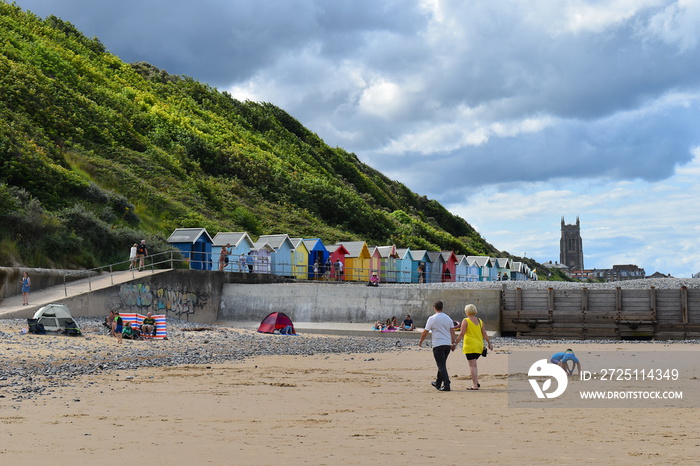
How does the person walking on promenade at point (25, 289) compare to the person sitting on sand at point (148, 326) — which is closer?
the person sitting on sand at point (148, 326)

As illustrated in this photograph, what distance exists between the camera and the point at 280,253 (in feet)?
161

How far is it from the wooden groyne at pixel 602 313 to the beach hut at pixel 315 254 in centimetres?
1880

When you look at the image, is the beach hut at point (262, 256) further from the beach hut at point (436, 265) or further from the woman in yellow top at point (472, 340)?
the woman in yellow top at point (472, 340)

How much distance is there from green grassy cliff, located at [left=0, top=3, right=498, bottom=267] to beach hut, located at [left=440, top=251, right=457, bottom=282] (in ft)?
32.6

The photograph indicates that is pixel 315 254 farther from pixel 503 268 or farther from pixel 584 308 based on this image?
pixel 503 268

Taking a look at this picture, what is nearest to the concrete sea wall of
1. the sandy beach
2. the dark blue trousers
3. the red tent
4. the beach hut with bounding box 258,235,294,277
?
the red tent

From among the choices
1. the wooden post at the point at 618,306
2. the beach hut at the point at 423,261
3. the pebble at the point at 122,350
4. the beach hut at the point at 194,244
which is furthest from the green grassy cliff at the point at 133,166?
the wooden post at the point at 618,306

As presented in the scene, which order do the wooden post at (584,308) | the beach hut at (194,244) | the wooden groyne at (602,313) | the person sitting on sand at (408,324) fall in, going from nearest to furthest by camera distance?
the person sitting on sand at (408,324) → the wooden groyne at (602,313) → the wooden post at (584,308) → the beach hut at (194,244)

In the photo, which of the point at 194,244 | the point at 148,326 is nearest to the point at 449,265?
the point at 194,244

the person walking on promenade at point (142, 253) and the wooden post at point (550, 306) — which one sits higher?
the person walking on promenade at point (142, 253)

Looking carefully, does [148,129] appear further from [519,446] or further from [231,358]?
[519,446]

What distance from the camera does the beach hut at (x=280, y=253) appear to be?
Answer: 159ft

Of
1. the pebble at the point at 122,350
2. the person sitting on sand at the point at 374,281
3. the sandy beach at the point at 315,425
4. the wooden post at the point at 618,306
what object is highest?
the person sitting on sand at the point at 374,281

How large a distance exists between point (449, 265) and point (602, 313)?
36.5m
